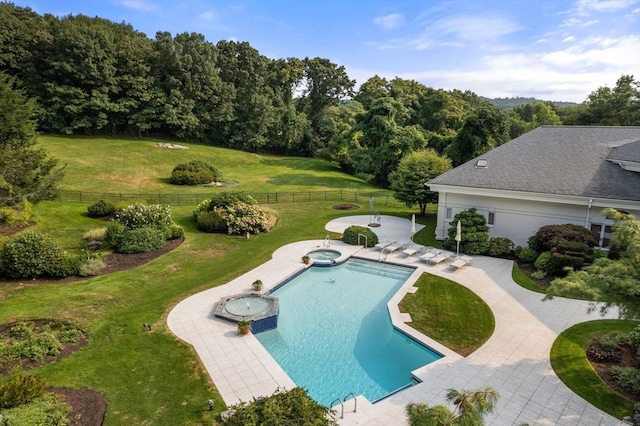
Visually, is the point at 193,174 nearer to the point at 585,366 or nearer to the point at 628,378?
the point at 585,366

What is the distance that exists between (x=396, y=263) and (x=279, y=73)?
56976 millimetres

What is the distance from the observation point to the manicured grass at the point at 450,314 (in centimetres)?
1223

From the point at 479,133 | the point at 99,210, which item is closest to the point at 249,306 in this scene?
the point at 99,210

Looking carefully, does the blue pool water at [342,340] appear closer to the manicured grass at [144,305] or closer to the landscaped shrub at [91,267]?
the manicured grass at [144,305]

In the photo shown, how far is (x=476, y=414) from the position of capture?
4.53m

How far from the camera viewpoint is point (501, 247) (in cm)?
1991

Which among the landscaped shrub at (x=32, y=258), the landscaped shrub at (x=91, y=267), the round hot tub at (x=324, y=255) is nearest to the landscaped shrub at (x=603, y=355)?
the round hot tub at (x=324, y=255)

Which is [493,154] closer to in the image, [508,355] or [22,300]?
[508,355]

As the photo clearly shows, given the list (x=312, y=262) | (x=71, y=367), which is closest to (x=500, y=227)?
(x=312, y=262)

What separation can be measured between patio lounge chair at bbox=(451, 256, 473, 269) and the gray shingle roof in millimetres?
4150

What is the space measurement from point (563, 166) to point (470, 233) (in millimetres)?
6191

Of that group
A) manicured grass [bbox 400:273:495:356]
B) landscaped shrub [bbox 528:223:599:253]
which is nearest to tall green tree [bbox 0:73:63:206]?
manicured grass [bbox 400:273:495:356]

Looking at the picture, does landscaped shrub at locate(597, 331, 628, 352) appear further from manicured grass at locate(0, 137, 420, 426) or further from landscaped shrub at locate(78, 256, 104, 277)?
landscaped shrub at locate(78, 256, 104, 277)

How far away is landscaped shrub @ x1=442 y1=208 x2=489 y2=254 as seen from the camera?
66.1ft
